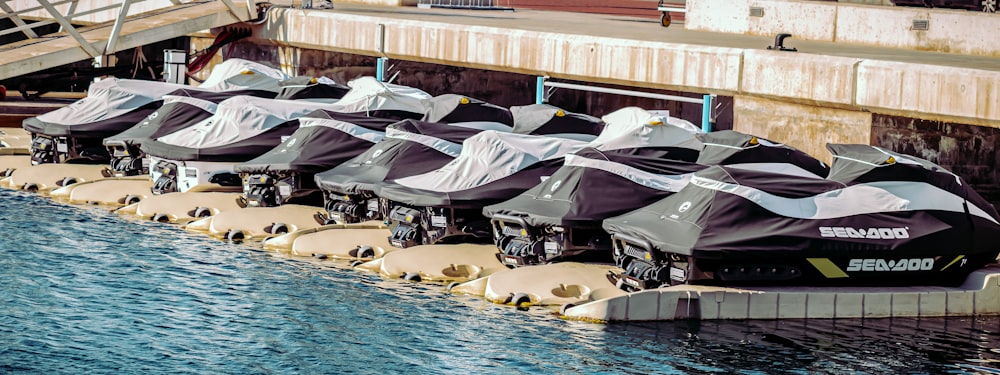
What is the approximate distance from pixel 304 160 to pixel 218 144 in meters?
3.18

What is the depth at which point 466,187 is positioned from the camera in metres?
25.3

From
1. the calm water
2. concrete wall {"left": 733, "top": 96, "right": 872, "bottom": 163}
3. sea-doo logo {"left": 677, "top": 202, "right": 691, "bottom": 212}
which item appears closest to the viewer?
the calm water

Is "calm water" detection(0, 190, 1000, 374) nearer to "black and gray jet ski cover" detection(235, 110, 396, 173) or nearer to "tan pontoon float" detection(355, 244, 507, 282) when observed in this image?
"tan pontoon float" detection(355, 244, 507, 282)

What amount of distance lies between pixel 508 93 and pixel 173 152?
11.8 meters

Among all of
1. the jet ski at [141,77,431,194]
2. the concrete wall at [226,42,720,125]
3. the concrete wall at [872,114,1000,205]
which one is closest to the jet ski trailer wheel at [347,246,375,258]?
the jet ski at [141,77,431,194]

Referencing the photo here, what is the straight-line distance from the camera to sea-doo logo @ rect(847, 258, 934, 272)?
21.5 m

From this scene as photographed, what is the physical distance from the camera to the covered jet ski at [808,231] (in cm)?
2114

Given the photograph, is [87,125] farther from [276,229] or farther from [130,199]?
[276,229]

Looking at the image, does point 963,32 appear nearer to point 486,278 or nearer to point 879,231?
point 879,231

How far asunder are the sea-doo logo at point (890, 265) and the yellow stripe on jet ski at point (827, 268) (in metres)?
0.15

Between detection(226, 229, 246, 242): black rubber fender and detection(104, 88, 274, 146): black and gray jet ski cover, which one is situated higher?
detection(104, 88, 274, 146): black and gray jet ski cover

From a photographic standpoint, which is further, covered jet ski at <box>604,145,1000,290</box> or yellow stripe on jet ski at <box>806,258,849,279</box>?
yellow stripe on jet ski at <box>806,258,849,279</box>

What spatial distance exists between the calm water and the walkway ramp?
15491 mm

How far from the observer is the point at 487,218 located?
25344mm
